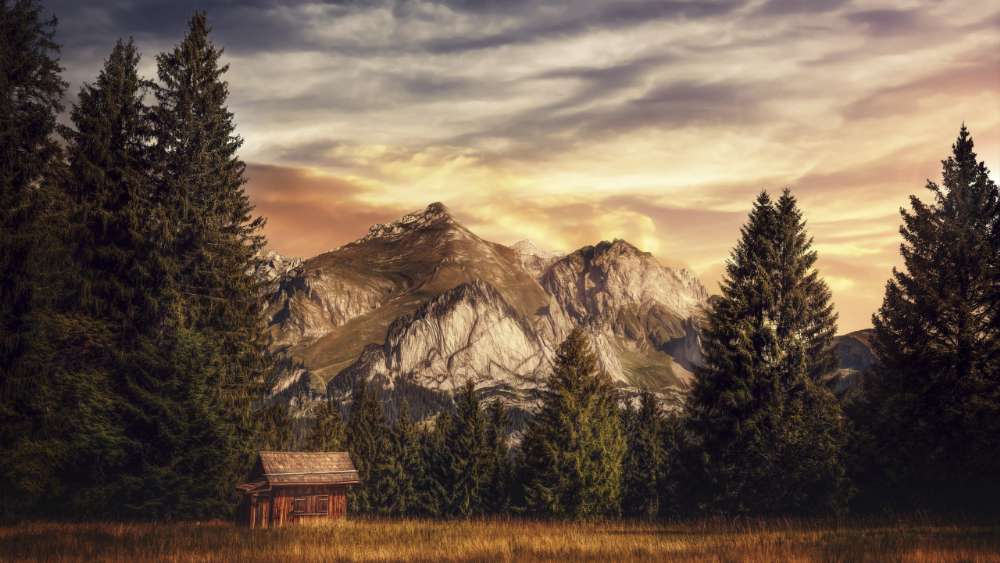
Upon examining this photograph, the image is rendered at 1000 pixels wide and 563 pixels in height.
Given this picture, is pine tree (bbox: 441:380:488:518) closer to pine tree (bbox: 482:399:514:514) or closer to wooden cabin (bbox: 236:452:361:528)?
pine tree (bbox: 482:399:514:514)

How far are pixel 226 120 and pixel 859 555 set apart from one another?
35830mm

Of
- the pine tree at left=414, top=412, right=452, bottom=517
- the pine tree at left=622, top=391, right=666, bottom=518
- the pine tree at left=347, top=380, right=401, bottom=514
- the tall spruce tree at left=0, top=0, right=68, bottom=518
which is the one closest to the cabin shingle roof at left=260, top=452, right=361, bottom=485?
the tall spruce tree at left=0, top=0, right=68, bottom=518

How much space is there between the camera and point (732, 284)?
3747 centimetres

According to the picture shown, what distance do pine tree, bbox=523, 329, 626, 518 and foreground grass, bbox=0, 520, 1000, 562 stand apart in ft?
86.3

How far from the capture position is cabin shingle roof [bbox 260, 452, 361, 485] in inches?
1849

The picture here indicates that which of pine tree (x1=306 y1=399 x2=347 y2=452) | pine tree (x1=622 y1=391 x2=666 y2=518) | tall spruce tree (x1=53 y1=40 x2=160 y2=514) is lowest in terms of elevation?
pine tree (x1=622 y1=391 x2=666 y2=518)

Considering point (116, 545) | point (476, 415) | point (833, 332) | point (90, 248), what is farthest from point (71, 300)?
point (476, 415)

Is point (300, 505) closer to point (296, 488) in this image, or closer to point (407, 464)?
point (296, 488)

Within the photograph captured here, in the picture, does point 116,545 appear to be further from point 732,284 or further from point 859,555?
point 732,284

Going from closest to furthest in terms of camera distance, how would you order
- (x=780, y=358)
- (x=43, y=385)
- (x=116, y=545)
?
1. (x=116, y=545)
2. (x=43, y=385)
3. (x=780, y=358)

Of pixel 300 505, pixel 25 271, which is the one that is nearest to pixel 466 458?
pixel 300 505

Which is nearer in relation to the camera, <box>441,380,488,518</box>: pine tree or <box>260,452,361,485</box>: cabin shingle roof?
<box>260,452,361,485</box>: cabin shingle roof

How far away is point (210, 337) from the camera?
3634 cm

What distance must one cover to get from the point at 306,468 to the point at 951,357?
1428 inches
